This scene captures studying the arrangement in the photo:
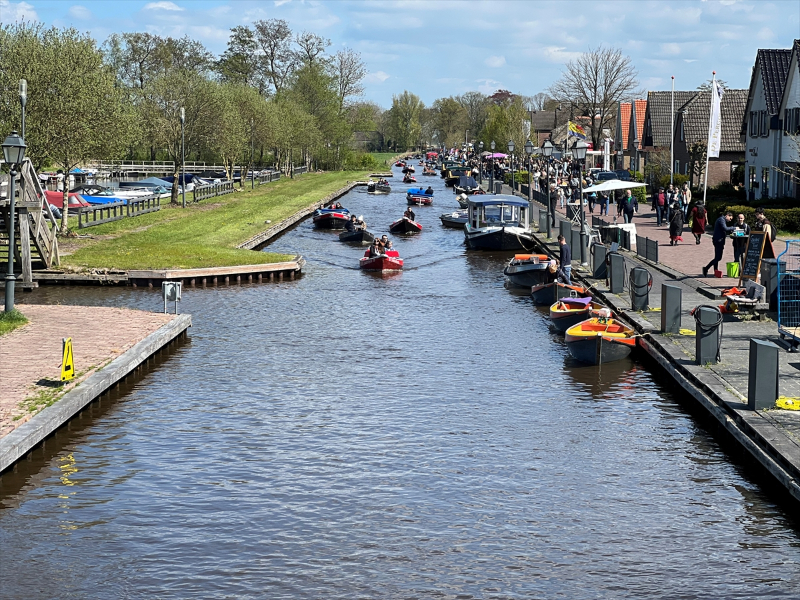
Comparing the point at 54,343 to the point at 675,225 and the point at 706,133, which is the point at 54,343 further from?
the point at 706,133

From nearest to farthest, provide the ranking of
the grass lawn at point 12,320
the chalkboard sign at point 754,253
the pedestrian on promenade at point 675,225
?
the grass lawn at point 12,320, the chalkboard sign at point 754,253, the pedestrian on promenade at point 675,225

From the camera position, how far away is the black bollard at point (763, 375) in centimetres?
1772

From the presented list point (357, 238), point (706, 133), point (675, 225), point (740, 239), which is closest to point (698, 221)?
point (675, 225)

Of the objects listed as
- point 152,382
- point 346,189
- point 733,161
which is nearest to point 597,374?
point 152,382

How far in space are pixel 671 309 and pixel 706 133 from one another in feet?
187

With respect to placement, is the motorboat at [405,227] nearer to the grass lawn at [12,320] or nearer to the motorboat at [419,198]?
the motorboat at [419,198]

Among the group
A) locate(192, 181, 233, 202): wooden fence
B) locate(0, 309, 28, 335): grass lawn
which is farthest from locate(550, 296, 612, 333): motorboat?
locate(192, 181, 233, 202): wooden fence

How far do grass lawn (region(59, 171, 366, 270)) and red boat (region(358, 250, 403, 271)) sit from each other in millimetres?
3027

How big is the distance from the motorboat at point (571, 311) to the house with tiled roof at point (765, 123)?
101 ft

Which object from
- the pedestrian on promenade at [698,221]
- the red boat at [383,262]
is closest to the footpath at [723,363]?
the pedestrian on promenade at [698,221]

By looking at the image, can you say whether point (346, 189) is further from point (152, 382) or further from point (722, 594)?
point (722, 594)

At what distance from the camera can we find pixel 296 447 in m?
18.1

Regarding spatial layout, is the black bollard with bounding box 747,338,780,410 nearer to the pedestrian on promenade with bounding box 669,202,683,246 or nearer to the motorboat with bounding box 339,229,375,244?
the pedestrian on promenade with bounding box 669,202,683,246

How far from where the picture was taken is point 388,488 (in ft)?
52.6
